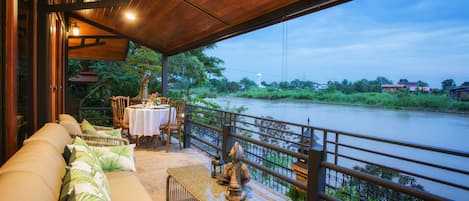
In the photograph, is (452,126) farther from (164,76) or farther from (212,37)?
(164,76)

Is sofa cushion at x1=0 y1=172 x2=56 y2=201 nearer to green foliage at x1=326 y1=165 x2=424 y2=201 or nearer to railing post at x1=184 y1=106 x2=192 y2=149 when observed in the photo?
green foliage at x1=326 y1=165 x2=424 y2=201

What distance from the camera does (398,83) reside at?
2863mm

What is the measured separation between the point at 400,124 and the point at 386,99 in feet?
1.04

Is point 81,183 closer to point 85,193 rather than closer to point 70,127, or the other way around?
point 85,193

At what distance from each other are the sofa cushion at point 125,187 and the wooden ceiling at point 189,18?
6.58 feet

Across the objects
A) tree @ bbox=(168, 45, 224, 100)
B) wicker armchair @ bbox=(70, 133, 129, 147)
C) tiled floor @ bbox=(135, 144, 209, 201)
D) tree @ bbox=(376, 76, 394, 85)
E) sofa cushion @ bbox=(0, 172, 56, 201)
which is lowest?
tiled floor @ bbox=(135, 144, 209, 201)

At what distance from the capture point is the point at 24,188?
0.91 metres

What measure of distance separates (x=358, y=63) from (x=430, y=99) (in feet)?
3.80

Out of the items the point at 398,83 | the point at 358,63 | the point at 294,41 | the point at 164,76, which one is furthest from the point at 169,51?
the point at 398,83

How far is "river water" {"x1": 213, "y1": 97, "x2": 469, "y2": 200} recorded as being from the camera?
201cm

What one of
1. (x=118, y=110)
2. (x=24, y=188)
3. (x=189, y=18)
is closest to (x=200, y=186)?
(x=24, y=188)

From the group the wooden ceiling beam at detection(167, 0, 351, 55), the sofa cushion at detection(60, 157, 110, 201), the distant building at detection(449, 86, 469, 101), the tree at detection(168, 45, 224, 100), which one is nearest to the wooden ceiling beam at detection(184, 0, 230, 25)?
the wooden ceiling beam at detection(167, 0, 351, 55)

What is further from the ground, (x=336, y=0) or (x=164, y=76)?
(x=336, y=0)

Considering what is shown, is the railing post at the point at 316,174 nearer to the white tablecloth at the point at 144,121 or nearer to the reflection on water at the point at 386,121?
the reflection on water at the point at 386,121
